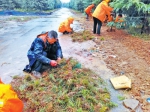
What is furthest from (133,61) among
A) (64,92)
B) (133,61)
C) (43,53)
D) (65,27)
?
(65,27)

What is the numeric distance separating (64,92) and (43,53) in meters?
1.27

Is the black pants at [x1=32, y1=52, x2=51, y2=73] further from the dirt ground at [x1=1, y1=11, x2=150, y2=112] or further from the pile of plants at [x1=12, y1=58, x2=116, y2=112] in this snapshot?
the dirt ground at [x1=1, y1=11, x2=150, y2=112]

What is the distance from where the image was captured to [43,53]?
4.02 meters

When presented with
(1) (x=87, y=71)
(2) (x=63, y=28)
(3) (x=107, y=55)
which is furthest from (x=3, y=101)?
(2) (x=63, y=28)

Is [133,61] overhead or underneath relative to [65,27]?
underneath

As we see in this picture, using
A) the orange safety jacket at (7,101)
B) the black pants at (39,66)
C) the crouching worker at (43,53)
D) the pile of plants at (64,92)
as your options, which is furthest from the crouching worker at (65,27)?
the orange safety jacket at (7,101)

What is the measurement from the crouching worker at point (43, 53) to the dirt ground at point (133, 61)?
1.49 metres

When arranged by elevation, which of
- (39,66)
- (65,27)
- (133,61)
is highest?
(65,27)

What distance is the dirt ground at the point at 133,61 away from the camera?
3.46m

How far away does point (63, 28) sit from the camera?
901 cm

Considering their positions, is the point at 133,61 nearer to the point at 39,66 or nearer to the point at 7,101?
the point at 39,66

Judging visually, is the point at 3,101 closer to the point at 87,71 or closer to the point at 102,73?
the point at 87,71

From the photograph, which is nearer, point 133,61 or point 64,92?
point 64,92

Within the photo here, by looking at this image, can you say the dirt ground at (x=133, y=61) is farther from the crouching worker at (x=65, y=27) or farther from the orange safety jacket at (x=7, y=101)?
the crouching worker at (x=65, y=27)
